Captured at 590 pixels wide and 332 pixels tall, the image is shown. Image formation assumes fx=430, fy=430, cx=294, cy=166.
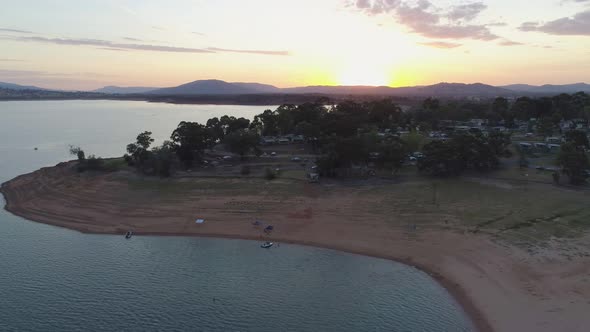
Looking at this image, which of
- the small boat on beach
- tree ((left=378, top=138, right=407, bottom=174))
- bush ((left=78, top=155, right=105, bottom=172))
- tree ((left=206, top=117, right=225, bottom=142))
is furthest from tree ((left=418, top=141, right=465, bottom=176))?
bush ((left=78, top=155, right=105, bottom=172))

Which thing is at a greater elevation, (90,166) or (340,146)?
(340,146)

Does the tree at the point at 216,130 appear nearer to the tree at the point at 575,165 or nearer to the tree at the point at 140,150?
the tree at the point at 140,150

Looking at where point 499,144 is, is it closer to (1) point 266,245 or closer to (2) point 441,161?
(2) point 441,161

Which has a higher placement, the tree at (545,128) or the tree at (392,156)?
the tree at (545,128)

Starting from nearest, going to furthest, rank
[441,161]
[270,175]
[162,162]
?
[441,161]
[270,175]
[162,162]

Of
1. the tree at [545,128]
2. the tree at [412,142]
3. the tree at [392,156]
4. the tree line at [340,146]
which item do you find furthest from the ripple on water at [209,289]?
the tree at [545,128]

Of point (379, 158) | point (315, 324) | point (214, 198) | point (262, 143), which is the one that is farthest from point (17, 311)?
point (262, 143)

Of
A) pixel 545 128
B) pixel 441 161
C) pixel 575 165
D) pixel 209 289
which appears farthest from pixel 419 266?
pixel 545 128
